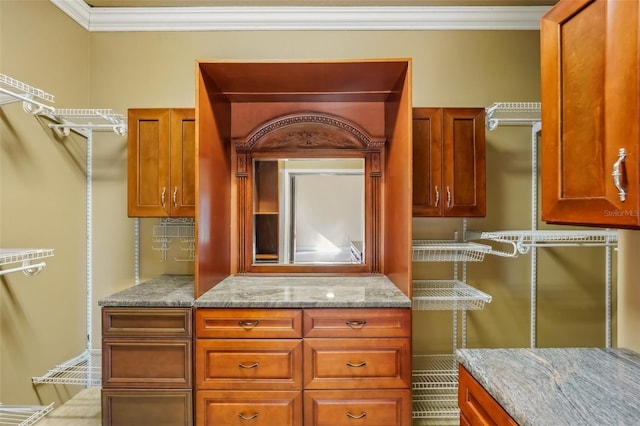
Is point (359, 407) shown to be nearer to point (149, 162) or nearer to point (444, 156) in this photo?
point (444, 156)

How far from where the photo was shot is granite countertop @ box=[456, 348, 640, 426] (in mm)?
828

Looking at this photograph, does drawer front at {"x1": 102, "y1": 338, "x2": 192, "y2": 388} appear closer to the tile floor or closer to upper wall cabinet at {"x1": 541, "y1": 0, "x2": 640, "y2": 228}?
the tile floor

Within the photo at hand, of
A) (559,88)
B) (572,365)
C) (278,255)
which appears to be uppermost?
(559,88)

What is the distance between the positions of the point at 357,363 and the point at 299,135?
1493mm

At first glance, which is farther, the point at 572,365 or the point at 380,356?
the point at 380,356

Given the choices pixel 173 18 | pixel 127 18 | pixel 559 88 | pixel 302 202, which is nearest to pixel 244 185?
pixel 302 202

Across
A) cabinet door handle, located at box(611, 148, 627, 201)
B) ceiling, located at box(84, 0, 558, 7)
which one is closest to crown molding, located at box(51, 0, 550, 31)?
ceiling, located at box(84, 0, 558, 7)

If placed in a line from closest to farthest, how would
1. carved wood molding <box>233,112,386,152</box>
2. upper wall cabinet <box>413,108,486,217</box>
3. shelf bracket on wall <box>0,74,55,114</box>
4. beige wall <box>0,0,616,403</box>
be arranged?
shelf bracket on wall <box>0,74,55,114</box> < upper wall cabinet <box>413,108,486,217</box> < carved wood molding <box>233,112,386,152</box> < beige wall <box>0,0,616,403</box>

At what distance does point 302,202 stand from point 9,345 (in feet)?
6.18

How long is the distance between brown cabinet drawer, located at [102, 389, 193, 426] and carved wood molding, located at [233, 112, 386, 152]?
60.2 inches

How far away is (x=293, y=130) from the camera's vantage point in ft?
7.68

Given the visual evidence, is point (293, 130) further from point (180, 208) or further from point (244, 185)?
point (180, 208)

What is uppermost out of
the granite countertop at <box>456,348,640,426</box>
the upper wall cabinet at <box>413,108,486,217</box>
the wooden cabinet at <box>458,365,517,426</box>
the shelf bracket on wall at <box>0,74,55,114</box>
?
the shelf bracket on wall at <box>0,74,55,114</box>

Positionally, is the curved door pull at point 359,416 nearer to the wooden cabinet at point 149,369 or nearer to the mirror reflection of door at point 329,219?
the wooden cabinet at point 149,369
